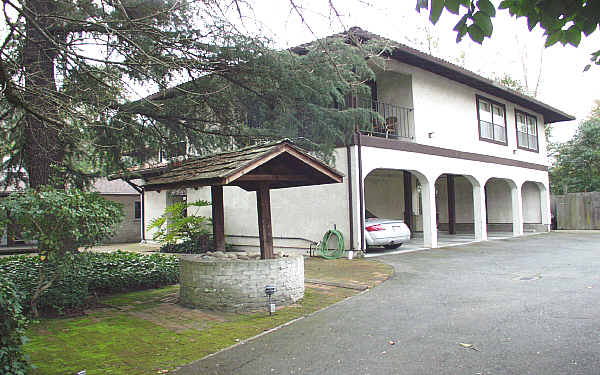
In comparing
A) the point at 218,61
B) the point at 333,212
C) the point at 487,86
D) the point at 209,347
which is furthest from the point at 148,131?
the point at 487,86

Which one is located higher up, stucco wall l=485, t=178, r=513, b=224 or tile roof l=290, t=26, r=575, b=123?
tile roof l=290, t=26, r=575, b=123

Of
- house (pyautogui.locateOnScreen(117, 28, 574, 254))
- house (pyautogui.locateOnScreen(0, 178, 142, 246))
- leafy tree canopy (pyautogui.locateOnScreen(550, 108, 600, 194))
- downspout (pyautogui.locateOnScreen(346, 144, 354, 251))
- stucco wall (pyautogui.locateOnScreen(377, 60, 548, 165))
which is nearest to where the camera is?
downspout (pyautogui.locateOnScreen(346, 144, 354, 251))

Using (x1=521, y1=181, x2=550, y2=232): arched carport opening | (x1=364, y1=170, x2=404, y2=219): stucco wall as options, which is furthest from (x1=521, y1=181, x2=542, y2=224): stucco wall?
(x1=364, y1=170, x2=404, y2=219): stucco wall

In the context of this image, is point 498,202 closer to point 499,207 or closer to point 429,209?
point 499,207

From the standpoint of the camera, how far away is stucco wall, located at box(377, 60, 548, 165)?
14609 mm

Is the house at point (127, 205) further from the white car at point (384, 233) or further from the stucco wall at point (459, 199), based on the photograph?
the stucco wall at point (459, 199)

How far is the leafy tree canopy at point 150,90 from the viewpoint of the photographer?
7.07 m

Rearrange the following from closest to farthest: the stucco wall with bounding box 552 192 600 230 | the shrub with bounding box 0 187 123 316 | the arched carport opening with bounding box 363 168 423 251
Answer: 1. the shrub with bounding box 0 187 123 316
2. the arched carport opening with bounding box 363 168 423 251
3. the stucco wall with bounding box 552 192 600 230

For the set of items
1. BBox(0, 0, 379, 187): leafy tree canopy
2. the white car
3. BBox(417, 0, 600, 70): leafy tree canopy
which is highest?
BBox(0, 0, 379, 187): leafy tree canopy

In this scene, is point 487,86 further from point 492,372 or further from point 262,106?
point 492,372

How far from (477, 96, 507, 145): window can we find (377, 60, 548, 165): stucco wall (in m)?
0.28

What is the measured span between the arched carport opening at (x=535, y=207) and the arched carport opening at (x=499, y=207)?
143 cm

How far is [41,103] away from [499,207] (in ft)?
66.1

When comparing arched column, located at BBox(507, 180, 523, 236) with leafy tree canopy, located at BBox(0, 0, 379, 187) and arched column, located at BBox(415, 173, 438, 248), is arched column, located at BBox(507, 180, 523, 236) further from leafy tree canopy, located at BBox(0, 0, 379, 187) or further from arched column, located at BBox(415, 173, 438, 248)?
Answer: leafy tree canopy, located at BBox(0, 0, 379, 187)
